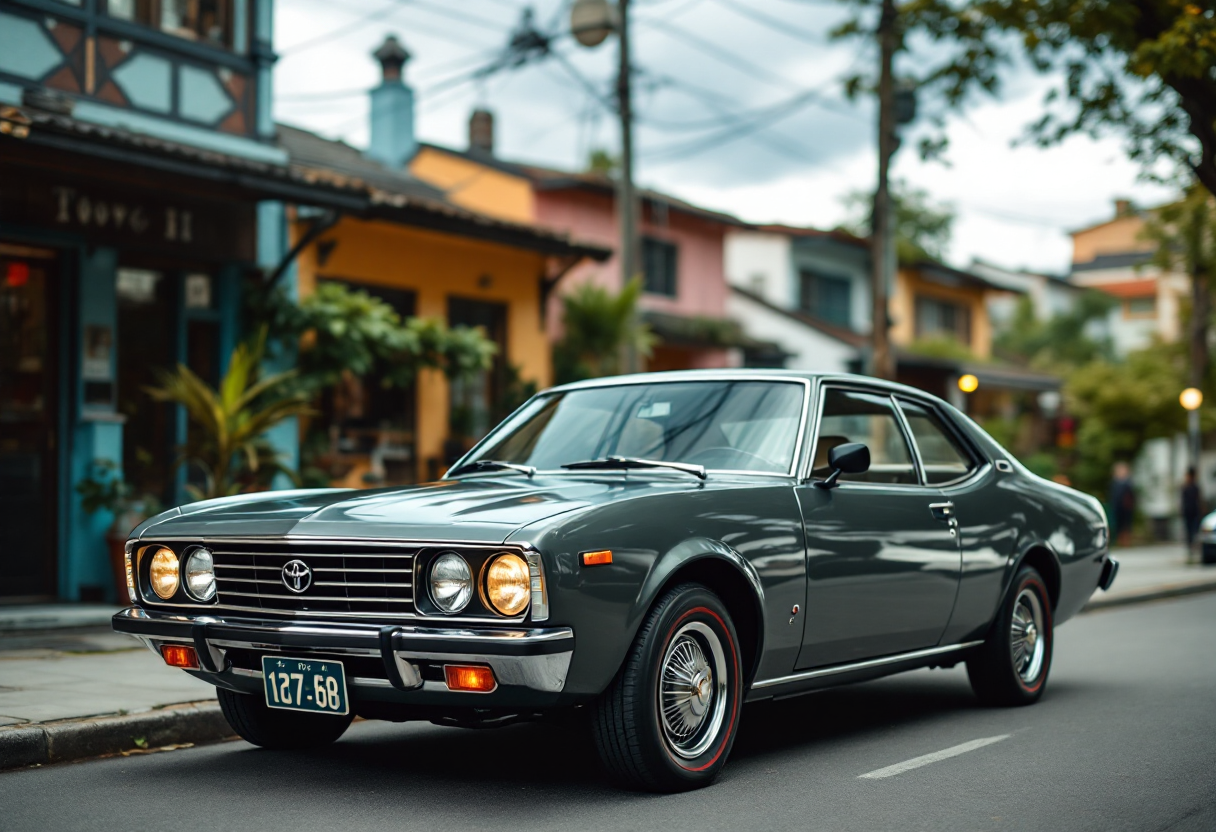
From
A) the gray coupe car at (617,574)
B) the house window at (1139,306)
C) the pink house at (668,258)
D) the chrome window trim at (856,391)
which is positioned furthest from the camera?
the house window at (1139,306)

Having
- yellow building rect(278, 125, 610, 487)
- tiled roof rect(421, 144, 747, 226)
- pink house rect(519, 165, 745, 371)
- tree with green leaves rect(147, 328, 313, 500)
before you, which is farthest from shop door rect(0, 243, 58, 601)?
tiled roof rect(421, 144, 747, 226)

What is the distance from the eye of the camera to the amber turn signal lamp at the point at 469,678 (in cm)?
446

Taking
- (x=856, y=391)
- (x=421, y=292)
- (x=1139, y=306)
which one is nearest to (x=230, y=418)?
(x=421, y=292)

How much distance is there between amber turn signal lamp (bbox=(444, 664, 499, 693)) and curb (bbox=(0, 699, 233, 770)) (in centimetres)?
226

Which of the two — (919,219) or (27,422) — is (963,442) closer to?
(27,422)

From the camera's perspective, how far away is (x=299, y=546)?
15.9 feet

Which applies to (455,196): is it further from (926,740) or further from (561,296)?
(926,740)

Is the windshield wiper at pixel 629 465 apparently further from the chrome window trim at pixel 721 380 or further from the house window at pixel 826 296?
the house window at pixel 826 296

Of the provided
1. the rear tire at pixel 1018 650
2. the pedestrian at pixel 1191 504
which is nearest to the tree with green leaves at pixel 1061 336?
the pedestrian at pixel 1191 504

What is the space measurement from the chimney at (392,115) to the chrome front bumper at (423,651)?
628 inches

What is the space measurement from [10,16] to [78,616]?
4998 mm

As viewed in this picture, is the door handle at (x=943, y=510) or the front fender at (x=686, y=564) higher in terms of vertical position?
the door handle at (x=943, y=510)

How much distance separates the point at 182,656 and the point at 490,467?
1.65 m

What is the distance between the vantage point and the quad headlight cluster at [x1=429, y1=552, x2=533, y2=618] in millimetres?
4484
